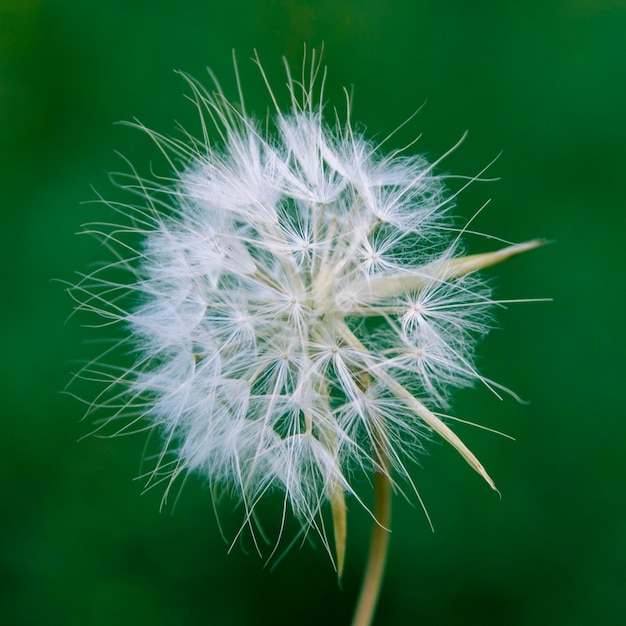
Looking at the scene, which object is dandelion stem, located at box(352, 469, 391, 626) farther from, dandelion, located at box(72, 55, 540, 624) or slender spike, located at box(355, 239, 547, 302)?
slender spike, located at box(355, 239, 547, 302)

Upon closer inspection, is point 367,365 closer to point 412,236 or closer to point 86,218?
point 412,236

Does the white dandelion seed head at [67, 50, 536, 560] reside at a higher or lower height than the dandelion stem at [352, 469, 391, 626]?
higher

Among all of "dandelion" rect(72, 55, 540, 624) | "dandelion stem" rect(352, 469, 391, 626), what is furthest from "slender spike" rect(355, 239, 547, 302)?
"dandelion stem" rect(352, 469, 391, 626)

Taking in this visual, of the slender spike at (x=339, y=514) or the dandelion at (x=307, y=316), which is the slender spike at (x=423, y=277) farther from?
the slender spike at (x=339, y=514)

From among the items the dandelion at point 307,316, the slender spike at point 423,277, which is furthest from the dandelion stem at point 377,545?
the slender spike at point 423,277

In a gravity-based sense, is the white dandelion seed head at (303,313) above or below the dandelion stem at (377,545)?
above

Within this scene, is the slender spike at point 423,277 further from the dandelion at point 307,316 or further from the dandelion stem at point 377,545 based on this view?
the dandelion stem at point 377,545

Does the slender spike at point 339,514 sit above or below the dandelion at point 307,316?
below
